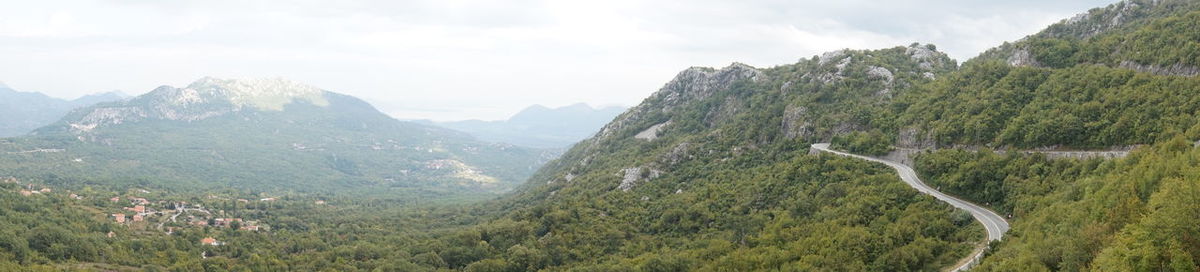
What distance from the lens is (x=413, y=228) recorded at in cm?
14375

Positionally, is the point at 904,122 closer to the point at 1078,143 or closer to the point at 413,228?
the point at 1078,143

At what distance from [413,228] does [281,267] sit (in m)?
44.9

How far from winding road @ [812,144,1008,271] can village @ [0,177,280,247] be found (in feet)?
335

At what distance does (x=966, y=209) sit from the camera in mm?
60750

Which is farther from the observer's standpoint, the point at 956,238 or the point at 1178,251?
the point at 956,238

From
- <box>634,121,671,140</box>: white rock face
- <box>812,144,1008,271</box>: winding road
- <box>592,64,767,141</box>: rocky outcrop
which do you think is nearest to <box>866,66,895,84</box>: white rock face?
<box>812,144,1008,271</box>: winding road

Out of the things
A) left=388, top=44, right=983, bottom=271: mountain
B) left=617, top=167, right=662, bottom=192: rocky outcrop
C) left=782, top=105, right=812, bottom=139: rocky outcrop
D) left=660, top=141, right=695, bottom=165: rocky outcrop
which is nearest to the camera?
left=388, top=44, right=983, bottom=271: mountain

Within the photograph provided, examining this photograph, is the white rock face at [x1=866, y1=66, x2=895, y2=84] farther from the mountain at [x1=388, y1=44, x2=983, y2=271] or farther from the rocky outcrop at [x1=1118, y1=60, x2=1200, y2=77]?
the rocky outcrop at [x1=1118, y1=60, x2=1200, y2=77]

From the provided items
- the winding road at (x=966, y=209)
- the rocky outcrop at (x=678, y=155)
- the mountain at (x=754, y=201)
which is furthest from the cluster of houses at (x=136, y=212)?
the winding road at (x=966, y=209)

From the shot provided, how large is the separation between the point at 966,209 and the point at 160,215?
144 m

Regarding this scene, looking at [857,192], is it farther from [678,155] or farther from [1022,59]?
[678,155]

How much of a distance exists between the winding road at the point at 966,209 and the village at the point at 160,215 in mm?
102232

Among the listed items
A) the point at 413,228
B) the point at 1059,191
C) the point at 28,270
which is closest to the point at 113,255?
the point at 28,270

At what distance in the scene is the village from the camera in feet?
424
